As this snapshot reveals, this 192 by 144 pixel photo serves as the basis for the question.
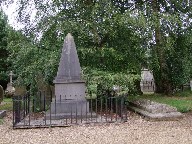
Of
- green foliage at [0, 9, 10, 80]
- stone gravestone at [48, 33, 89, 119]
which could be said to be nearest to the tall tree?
green foliage at [0, 9, 10, 80]

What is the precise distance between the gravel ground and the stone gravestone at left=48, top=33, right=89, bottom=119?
1.53 metres

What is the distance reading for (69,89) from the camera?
37.6 ft

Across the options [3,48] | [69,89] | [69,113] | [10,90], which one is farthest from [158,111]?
[3,48]

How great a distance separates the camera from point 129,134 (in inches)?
325

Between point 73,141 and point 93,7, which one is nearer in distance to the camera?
point 73,141

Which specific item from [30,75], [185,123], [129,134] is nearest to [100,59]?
[30,75]

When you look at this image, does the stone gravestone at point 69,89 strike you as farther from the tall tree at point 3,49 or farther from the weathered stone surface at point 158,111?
the tall tree at point 3,49

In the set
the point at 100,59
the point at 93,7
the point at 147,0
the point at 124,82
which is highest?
the point at 147,0

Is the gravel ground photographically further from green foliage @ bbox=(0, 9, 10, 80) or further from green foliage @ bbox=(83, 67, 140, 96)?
green foliage @ bbox=(0, 9, 10, 80)

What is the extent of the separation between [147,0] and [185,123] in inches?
340

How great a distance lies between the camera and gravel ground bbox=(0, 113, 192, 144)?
296 inches

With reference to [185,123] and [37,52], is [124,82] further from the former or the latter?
[37,52]

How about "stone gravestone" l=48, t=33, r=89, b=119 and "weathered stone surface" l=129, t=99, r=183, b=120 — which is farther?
"stone gravestone" l=48, t=33, r=89, b=119

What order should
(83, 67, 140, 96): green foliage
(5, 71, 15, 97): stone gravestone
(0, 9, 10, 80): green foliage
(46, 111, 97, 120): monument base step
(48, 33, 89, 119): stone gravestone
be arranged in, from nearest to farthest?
(46, 111, 97, 120): monument base step
(48, 33, 89, 119): stone gravestone
(83, 67, 140, 96): green foliage
(5, 71, 15, 97): stone gravestone
(0, 9, 10, 80): green foliage
